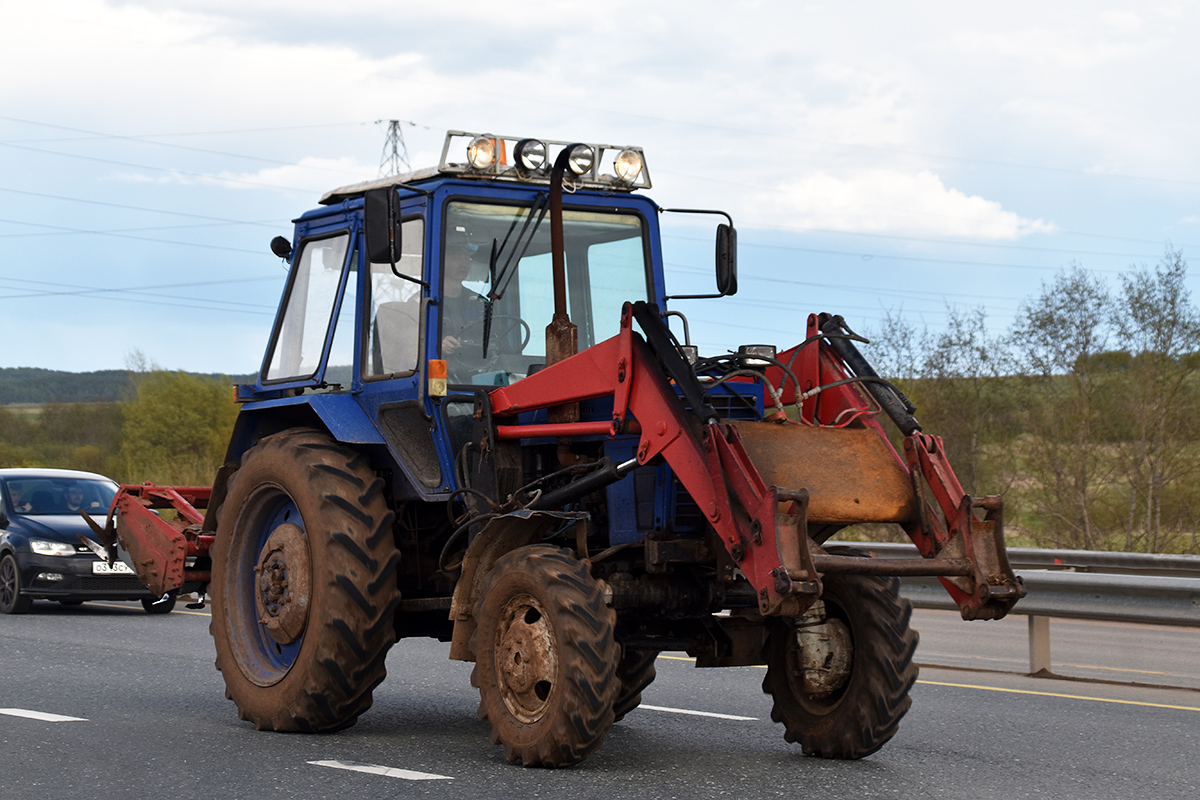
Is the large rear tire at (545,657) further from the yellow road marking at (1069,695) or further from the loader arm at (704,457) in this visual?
the yellow road marking at (1069,695)

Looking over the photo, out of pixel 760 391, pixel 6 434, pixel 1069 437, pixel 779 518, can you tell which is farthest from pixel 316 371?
pixel 6 434

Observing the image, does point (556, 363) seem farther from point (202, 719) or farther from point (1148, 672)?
point (1148, 672)

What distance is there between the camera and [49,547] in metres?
16.1

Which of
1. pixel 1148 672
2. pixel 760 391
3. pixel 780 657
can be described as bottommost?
pixel 1148 672

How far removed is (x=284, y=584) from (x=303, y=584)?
0.65 feet

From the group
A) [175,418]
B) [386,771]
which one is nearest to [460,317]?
[386,771]

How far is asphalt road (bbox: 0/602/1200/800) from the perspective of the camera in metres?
6.09

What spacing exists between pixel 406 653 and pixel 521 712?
239 inches

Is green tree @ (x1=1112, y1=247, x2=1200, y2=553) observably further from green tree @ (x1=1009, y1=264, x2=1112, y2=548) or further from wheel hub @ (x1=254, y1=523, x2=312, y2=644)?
wheel hub @ (x1=254, y1=523, x2=312, y2=644)

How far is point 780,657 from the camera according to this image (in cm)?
721

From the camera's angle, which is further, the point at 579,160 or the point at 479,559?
the point at 579,160

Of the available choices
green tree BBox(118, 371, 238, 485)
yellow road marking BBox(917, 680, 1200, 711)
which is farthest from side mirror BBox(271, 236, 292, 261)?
green tree BBox(118, 371, 238, 485)

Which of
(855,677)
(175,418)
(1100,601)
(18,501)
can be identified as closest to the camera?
(855,677)

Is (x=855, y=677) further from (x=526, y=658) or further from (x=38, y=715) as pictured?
(x=38, y=715)
